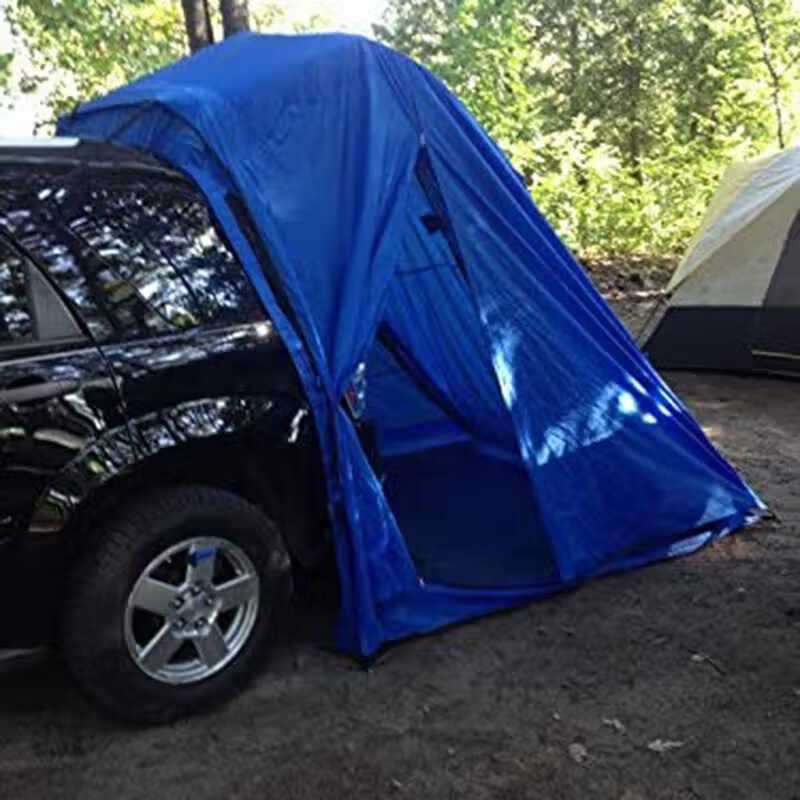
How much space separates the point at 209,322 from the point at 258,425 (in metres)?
0.37

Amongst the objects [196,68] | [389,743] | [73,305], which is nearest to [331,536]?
[389,743]

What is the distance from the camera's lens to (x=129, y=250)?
3264 mm

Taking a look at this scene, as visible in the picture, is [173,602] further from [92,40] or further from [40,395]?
[92,40]

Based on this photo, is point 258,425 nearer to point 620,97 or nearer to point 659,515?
point 659,515

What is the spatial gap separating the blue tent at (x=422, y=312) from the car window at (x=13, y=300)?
74 centimetres

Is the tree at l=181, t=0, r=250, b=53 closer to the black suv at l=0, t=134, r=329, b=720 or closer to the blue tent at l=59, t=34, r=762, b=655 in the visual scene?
the blue tent at l=59, t=34, r=762, b=655

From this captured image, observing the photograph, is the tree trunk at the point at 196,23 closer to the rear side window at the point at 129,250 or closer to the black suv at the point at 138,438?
the black suv at the point at 138,438

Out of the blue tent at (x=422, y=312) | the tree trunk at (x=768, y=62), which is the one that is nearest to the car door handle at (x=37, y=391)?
the blue tent at (x=422, y=312)

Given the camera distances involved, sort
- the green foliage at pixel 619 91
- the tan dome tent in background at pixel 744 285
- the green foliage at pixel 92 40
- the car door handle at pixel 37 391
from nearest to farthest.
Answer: the car door handle at pixel 37 391 → the tan dome tent in background at pixel 744 285 → the green foliage at pixel 92 40 → the green foliage at pixel 619 91

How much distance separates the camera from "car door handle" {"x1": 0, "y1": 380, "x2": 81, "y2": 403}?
287 centimetres

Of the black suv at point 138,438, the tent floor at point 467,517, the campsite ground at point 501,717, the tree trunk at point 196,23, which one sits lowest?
the tent floor at point 467,517

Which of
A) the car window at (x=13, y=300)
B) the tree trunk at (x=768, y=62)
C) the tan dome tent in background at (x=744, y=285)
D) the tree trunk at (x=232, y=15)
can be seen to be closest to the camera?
the car window at (x=13, y=300)

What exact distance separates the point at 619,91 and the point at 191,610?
1797 cm

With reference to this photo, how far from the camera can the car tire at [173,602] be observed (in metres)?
3.04
